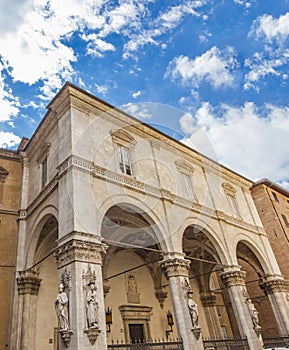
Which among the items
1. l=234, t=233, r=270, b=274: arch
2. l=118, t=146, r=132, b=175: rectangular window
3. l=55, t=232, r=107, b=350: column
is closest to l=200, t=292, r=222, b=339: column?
l=234, t=233, r=270, b=274: arch

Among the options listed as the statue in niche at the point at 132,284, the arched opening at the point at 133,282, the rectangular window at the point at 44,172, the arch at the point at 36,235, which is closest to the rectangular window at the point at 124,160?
the arched opening at the point at 133,282

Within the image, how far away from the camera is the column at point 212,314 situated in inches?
728

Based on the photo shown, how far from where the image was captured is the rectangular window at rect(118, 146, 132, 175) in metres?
13.0

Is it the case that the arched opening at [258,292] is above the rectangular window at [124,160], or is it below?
below

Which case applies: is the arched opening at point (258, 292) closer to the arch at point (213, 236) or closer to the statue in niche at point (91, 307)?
the arch at point (213, 236)

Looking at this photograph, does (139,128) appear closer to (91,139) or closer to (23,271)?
(91,139)

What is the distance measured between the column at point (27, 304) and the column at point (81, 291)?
12.3 feet

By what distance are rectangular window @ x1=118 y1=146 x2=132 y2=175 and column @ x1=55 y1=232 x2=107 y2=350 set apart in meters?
4.06

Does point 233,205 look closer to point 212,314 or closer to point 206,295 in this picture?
point 206,295

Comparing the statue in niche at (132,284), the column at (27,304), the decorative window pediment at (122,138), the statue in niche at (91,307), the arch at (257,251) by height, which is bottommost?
the statue in niche at (91,307)

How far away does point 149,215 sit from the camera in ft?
40.3

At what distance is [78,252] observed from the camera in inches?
353

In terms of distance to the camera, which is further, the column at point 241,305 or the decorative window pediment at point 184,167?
the decorative window pediment at point 184,167

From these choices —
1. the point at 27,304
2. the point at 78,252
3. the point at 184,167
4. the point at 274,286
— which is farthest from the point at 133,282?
the point at 78,252
